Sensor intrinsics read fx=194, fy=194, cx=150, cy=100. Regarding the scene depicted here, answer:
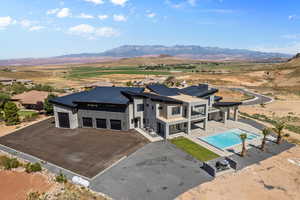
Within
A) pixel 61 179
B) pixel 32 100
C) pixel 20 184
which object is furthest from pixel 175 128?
pixel 32 100

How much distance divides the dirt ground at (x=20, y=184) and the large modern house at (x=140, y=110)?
15.5 m

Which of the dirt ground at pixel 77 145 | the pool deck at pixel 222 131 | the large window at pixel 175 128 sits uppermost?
the large window at pixel 175 128

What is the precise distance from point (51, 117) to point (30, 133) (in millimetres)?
9679

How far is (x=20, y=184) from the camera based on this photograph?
2041cm

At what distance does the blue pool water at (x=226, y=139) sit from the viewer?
99.9 ft

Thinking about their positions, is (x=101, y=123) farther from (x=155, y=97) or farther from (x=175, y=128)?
(x=175, y=128)

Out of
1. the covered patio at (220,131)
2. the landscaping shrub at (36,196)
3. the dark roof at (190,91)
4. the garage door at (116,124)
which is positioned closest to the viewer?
the landscaping shrub at (36,196)

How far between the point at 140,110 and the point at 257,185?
2186 centimetres

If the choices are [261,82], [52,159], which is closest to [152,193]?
[52,159]

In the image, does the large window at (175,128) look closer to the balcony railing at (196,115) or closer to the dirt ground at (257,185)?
the balcony railing at (196,115)

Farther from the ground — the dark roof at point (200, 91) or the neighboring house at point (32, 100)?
the dark roof at point (200, 91)

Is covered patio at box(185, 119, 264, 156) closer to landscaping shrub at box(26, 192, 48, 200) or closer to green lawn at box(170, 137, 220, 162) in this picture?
green lawn at box(170, 137, 220, 162)

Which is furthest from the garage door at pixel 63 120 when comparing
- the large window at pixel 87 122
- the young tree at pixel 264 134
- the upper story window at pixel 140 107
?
the young tree at pixel 264 134

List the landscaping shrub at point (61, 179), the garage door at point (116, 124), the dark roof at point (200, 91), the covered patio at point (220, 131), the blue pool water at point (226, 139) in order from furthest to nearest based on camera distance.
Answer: the dark roof at point (200, 91), the garage door at point (116, 124), the blue pool water at point (226, 139), the covered patio at point (220, 131), the landscaping shrub at point (61, 179)
